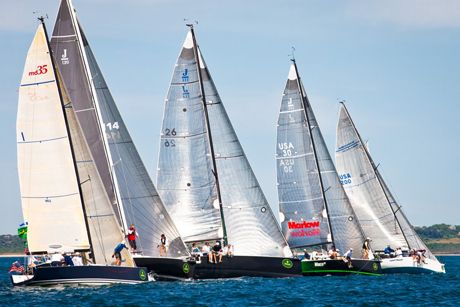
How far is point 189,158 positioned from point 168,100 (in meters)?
2.80

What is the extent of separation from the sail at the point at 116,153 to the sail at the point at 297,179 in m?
8.39

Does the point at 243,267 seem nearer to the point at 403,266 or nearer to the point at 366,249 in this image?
the point at 366,249

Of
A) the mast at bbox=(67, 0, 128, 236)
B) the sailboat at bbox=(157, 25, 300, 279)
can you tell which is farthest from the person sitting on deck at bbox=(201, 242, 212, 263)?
the mast at bbox=(67, 0, 128, 236)

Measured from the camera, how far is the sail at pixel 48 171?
88.1 ft

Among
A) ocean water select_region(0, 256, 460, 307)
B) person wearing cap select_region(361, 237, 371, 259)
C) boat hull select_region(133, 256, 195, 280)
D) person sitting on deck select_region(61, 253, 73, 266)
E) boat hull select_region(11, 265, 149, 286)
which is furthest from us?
person wearing cap select_region(361, 237, 371, 259)

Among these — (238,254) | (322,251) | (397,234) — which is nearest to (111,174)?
(238,254)

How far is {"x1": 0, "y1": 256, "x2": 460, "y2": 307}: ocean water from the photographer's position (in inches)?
907

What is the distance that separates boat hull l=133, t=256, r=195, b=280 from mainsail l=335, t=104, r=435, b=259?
52.7 ft

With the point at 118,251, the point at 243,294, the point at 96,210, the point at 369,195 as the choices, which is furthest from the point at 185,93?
the point at 369,195

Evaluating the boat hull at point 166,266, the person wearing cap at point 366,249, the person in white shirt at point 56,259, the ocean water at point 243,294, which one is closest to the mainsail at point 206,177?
the ocean water at point 243,294

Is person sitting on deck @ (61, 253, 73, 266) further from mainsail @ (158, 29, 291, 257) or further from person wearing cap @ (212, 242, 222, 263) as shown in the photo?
mainsail @ (158, 29, 291, 257)

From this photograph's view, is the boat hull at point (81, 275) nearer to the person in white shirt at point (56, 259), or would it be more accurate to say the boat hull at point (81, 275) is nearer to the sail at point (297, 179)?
the person in white shirt at point (56, 259)

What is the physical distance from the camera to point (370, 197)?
41969 mm

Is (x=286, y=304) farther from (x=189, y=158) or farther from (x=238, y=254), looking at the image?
(x=189, y=158)
